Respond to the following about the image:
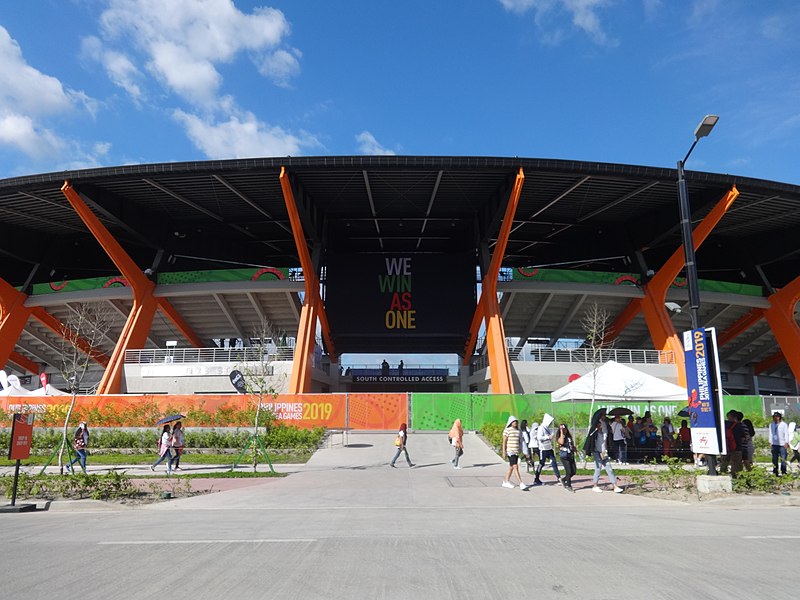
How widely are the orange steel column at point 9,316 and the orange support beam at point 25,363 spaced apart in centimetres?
1065

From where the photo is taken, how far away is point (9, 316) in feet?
142

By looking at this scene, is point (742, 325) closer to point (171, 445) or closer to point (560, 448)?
point (560, 448)

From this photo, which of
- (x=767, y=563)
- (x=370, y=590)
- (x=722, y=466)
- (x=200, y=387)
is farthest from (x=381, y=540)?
(x=200, y=387)

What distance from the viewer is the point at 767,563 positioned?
21.2ft

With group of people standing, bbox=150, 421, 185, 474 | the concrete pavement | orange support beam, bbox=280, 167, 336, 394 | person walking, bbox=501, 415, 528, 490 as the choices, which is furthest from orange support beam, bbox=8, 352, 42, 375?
person walking, bbox=501, 415, 528, 490

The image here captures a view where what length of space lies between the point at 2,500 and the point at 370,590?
38.7 feet

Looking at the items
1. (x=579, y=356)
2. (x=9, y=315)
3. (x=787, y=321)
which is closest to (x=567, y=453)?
(x=579, y=356)

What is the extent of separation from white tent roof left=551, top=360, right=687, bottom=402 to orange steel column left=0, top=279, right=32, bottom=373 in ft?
142

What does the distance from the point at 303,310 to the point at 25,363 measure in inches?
1372

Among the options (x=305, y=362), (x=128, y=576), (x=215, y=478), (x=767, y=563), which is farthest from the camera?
(x=305, y=362)

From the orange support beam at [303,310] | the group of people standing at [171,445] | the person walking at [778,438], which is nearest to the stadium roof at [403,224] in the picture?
the orange support beam at [303,310]

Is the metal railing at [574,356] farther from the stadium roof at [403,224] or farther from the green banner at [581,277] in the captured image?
the green banner at [581,277]

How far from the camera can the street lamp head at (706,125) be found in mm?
12414

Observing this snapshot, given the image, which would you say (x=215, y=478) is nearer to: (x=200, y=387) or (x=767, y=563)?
(x=767, y=563)
